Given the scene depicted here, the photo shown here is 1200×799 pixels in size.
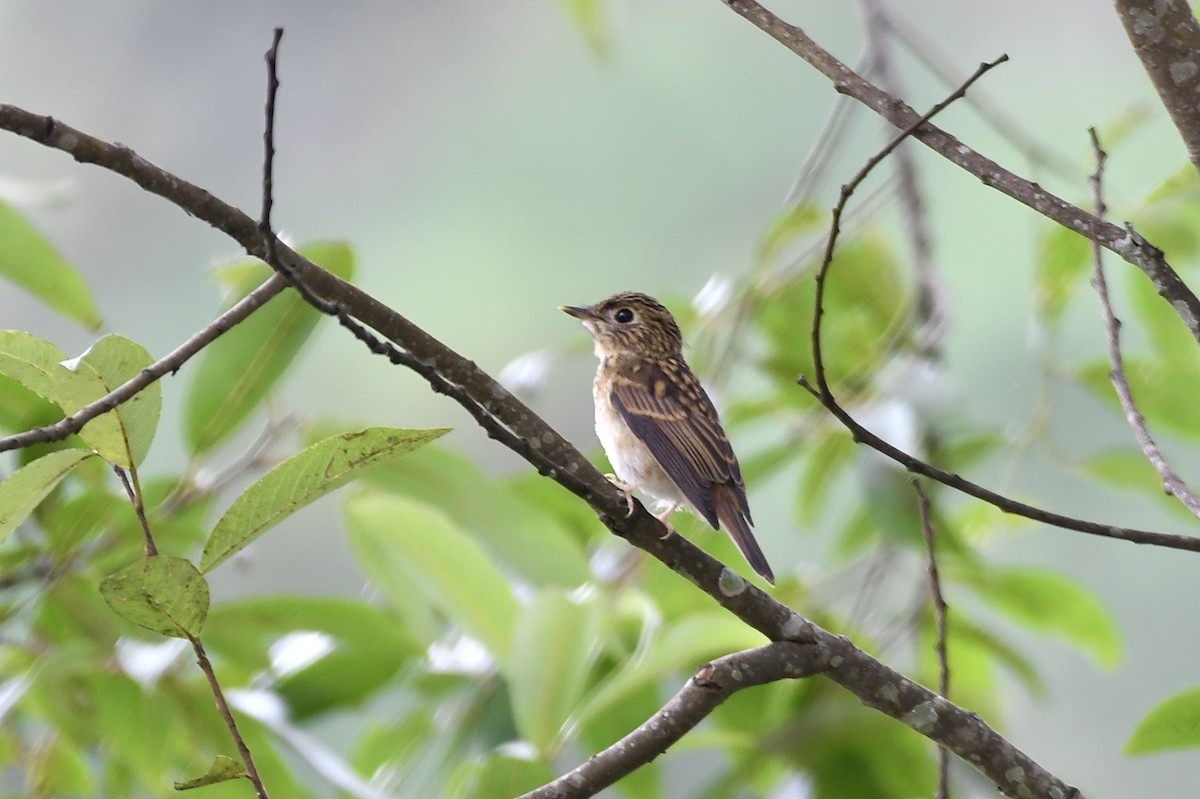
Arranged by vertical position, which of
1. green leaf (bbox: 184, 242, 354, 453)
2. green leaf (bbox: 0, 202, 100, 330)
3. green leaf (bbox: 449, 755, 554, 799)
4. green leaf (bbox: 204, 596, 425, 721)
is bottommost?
green leaf (bbox: 449, 755, 554, 799)

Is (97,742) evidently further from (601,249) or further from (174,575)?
(601,249)

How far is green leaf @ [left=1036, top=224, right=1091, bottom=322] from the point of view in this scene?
7.18 feet

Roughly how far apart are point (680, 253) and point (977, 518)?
396cm

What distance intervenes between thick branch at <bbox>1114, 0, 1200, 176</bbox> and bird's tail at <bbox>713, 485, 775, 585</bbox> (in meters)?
1.02

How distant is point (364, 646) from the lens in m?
1.98

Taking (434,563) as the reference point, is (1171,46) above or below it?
above

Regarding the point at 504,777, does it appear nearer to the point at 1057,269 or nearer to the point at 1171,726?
the point at 1171,726

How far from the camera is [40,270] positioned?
5.31 feet

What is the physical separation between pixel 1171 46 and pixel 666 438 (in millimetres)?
1261

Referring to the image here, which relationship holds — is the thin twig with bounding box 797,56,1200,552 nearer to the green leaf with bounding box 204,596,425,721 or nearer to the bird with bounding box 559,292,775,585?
the bird with bounding box 559,292,775,585

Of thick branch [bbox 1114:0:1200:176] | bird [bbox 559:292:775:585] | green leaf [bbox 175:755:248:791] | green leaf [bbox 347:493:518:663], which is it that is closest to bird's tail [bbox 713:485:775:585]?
bird [bbox 559:292:775:585]

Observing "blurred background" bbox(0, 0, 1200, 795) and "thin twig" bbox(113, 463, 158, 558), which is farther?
"blurred background" bbox(0, 0, 1200, 795)

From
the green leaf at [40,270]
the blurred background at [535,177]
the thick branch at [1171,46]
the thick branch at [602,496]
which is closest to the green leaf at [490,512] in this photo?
the green leaf at [40,270]

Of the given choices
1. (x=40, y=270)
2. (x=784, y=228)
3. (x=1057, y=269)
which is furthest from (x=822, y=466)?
(x=40, y=270)
